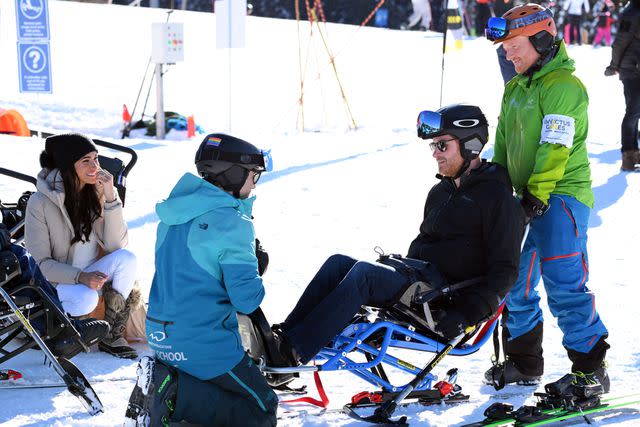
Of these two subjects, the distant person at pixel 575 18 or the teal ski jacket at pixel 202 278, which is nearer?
the teal ski jacket at pixel 202 278

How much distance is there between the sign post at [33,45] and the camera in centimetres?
1141

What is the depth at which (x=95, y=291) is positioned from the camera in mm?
4820

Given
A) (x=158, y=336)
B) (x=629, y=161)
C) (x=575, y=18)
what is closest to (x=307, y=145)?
(x=629, y=161)

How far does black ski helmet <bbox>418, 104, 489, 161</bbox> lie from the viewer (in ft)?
13.6

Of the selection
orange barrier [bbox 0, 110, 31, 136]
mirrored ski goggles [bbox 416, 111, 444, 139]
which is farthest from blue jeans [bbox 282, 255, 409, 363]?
orange barrier [bbox 0, 110, 31, 136]

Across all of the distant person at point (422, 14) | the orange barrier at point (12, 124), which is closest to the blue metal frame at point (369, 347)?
the orange barrier at point (12, 124)

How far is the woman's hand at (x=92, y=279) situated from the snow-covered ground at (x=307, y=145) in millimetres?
405

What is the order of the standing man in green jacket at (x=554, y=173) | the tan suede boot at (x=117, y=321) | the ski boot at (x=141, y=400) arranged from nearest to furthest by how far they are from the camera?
the ski boot at (x=141, y=400)
the standing man in green jacket at (x=554, y=173)
the tan suede boot at (x=117, y=321)

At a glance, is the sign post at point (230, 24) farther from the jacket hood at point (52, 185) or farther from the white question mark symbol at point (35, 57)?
the jacket hood at point (52, 185)

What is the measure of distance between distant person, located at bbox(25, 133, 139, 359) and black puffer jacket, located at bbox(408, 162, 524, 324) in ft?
5.30

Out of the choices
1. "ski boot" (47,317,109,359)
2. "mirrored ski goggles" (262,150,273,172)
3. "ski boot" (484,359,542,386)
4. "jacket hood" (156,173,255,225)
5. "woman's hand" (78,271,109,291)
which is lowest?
"ski boot" (484,359,542,386)

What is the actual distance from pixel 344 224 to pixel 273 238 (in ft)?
2.52

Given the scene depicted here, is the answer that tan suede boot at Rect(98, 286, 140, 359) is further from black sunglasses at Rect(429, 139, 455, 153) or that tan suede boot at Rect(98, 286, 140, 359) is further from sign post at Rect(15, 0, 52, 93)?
sign post at Rect(15, 0, 52, 93)

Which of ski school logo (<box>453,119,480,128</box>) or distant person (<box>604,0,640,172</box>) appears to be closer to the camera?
ski school logo (<box>453,119,480,128</box>)
